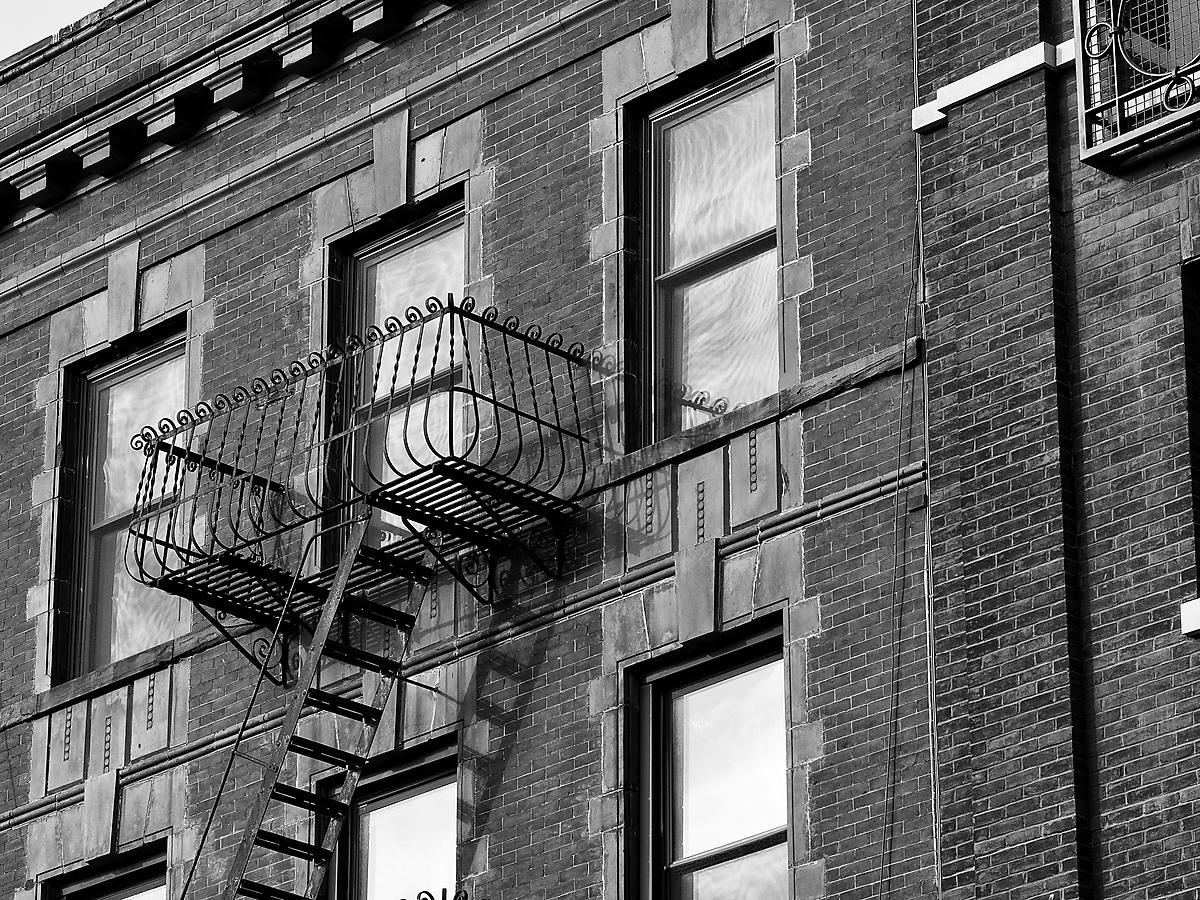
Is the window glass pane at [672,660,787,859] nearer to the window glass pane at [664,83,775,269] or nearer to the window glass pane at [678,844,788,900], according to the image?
the window glass pane at [678,844,788,900]

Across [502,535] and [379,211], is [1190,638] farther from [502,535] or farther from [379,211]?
[379,211]

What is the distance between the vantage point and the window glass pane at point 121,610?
21.9 m

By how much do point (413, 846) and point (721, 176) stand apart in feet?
14.9

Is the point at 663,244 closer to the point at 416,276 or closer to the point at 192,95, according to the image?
the point at 416,276

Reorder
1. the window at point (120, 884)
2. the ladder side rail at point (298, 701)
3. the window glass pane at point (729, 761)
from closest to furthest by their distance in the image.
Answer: the window glass pane at point (729, 761) < the ladder side rail at point (298, 701) < the window at point (120, 884)

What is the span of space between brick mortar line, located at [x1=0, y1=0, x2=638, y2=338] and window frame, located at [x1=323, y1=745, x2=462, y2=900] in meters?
4.39

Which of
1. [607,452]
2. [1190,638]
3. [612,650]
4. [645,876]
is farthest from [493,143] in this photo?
[1190,638]

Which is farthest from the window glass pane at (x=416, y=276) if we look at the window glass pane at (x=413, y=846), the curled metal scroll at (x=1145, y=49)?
the curled metal scroll at (x=1145, y=49)

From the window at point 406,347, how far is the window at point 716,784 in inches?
111

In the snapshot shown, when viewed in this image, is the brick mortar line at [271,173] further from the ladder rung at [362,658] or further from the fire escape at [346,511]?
the ladder rung at [362,658]

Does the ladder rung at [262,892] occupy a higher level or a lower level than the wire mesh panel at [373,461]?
lower

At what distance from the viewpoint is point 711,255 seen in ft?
63.7

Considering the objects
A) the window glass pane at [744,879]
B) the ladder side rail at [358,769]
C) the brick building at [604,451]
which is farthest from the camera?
the ladder side rail at [358,769]

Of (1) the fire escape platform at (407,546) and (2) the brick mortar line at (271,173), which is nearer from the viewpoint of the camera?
(1) the fire escape platform at (407,546)
